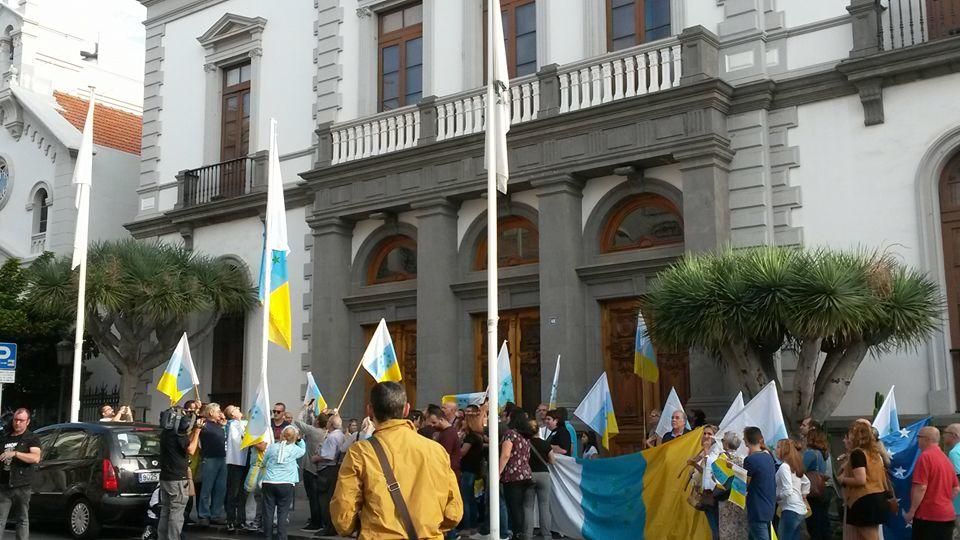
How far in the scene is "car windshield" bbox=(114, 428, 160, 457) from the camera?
14.2m

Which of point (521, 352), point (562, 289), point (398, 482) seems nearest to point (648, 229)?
point (562, 289)

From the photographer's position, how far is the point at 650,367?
51.6ft

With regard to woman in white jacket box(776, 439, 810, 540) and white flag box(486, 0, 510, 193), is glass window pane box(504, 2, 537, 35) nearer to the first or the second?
white flag box(486, 0, 510, 193)

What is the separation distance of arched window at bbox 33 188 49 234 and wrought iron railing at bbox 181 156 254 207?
6974 millimetres

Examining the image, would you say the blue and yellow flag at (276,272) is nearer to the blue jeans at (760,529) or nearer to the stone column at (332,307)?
the stone column at (332,307)

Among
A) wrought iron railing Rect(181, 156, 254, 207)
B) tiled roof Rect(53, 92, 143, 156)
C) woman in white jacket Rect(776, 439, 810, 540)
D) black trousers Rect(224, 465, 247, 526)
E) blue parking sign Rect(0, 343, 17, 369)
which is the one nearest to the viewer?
woman in white jacket Rect(776, 439, 810, 540)

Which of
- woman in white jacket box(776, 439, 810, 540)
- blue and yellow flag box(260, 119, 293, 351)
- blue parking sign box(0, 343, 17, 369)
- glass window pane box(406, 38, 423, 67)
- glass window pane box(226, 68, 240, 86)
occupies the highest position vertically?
glass window pane box(226, 68, 240, 86)

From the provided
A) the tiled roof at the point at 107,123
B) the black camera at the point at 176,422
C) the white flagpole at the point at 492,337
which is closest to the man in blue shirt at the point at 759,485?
the white flagpole at the point at 492,337

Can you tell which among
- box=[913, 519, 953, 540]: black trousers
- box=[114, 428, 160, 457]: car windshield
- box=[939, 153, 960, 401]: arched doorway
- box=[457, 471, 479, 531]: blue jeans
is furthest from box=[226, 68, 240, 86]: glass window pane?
box=[913, 519, 953, 540]: black trousers

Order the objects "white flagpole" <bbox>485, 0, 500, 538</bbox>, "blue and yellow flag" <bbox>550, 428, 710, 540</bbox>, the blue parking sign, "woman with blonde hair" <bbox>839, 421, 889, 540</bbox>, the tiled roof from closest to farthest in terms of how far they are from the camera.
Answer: "woman with blonde hair" <bbox>839, 421, 889, 540</bbox>
"white flagpole" <bbox>485, 0, 500, 538</bbox>
"blue and yellow flag" <bbox>550, 428, 710, 540</bbox>
the blue parking sign
the tiled roof

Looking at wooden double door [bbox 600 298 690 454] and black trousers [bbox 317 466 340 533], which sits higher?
wooden double door [bbox 600 298 690 454]

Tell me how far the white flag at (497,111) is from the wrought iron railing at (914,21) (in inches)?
245

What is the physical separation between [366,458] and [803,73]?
12.9 meters

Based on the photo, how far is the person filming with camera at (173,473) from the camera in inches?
488
